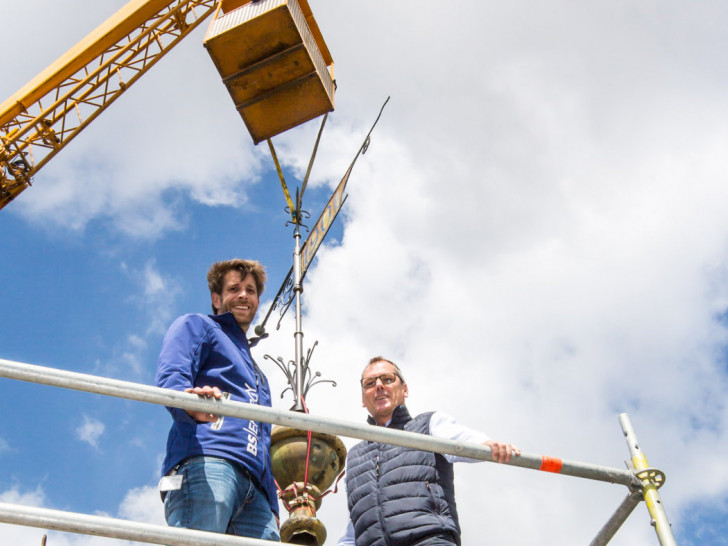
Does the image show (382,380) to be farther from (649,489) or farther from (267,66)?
(267,66)

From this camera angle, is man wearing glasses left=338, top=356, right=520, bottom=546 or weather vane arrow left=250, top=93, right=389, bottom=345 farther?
weather vane arrow left=250, top=93, right=389, bottom=345

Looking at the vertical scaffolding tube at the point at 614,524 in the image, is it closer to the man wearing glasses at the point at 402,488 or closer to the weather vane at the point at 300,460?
the man wearing glasses at the point at 402,488

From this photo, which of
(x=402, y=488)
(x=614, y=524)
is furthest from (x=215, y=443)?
(x=614, y=524)

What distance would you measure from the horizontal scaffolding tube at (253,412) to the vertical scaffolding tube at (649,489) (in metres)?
→ 0.22

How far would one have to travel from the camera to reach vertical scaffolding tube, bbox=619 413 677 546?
2288 mm

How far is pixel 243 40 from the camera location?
240 inches

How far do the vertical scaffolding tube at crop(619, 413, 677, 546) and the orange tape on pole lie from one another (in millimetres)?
288

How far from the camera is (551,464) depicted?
244cm

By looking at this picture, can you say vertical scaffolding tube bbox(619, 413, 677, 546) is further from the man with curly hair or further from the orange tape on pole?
the man with curly hair

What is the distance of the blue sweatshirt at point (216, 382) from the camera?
2.53 meters

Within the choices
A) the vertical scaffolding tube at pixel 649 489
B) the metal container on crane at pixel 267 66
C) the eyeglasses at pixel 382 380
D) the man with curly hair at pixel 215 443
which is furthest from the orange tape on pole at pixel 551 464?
the metal container on crane at pixel 267 66

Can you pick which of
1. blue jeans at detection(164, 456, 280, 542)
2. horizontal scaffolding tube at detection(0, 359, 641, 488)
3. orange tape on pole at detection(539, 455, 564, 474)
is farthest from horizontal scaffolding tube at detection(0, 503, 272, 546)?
orange tape on pole at detection(539, 455, 564, 474)

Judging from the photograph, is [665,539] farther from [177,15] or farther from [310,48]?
[177,15]

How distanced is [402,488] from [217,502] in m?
0.89
